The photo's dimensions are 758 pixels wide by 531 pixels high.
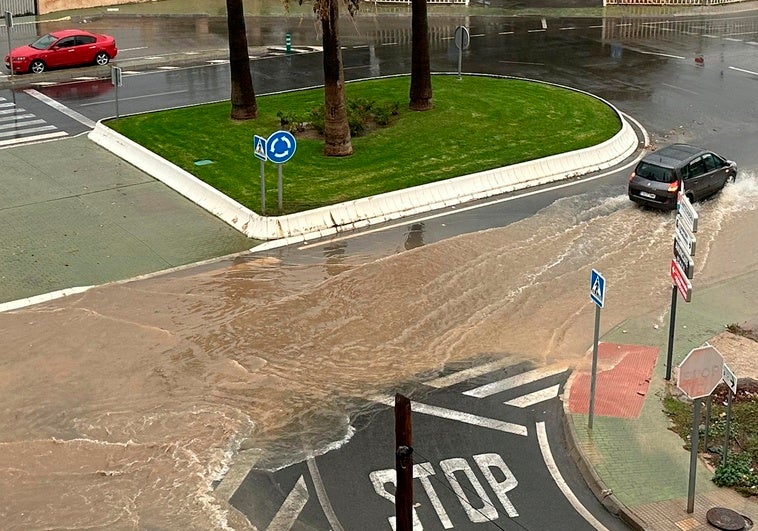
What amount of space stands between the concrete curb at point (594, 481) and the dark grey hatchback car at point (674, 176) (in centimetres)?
970

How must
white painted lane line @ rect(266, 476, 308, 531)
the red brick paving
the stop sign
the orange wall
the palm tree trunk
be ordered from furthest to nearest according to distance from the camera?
the orange wall
the palm tree trunk
the red brick paving
white painted lane line @ rect(266, 476, 308, 531)
the stop sign

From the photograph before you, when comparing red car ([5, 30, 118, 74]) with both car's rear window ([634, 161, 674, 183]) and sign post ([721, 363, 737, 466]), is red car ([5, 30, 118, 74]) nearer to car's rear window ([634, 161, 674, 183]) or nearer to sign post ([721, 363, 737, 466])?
car's rear window ([634, 161, 674, 183])

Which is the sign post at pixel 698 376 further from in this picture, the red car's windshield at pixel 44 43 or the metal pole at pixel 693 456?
the red car's windshield at pixel 44 43

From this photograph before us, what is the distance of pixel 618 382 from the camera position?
16.9 meters

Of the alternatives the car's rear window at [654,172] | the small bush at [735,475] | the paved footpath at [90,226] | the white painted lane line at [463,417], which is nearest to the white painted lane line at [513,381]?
the white painted lane line at [463,417]

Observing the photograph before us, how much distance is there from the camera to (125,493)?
13812 mm

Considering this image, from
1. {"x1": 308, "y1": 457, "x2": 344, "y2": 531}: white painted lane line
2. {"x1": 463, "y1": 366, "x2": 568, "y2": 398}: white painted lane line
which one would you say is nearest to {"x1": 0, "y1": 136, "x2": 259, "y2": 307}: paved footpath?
{"x1": 463, "y1": 366, "x2": 568, "y2": 398}: white painted lane line

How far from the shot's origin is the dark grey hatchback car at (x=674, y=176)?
79.6 ft

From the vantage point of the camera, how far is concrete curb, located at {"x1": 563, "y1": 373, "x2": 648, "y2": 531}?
13242mm

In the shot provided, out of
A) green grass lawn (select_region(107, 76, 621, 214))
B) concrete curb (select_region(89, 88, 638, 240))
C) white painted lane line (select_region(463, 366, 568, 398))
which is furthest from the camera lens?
green grass lawn (select_region(107, 76, 621, 214))

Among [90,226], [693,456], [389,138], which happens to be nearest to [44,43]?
[389,138]

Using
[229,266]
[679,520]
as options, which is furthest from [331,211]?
[679,520]

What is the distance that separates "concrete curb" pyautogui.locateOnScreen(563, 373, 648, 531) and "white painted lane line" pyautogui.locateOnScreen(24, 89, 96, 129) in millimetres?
20074

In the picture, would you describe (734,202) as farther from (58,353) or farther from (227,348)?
(58,353)
